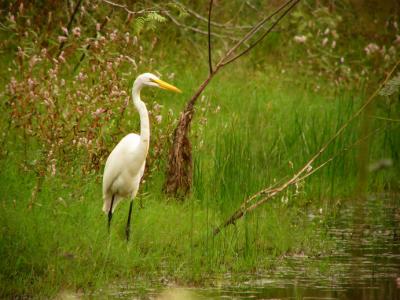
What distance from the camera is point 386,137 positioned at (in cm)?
852

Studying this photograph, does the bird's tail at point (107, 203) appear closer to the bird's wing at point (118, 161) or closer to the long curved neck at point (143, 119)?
the bird's wing at point (118, 161)

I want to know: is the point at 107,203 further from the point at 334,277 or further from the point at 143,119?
the point at 334,277

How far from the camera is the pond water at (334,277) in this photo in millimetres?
4898

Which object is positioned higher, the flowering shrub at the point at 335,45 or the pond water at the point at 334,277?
the flowering shrub at the point at 335,45

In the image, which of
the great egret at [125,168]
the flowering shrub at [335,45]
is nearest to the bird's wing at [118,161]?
the great egret at [125,168]

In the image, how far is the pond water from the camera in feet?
16.1

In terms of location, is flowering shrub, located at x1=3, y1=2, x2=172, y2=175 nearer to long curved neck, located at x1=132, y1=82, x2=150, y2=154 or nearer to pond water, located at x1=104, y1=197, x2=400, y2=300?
long curved neck, located at x1=132, y1=82, x2=150, y2=154

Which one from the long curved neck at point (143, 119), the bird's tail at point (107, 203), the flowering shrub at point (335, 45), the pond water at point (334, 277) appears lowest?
the pond water at point (334, 277)

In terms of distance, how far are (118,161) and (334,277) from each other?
1809 millimetres

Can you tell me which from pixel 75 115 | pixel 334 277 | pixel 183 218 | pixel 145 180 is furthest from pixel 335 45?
pixel 334 277

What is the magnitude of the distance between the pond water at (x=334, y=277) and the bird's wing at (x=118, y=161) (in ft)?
4.45

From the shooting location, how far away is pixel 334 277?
17.7ft

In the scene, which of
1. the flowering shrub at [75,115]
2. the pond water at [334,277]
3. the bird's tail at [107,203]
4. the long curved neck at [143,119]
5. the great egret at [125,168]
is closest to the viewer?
the pond water at [334,277]

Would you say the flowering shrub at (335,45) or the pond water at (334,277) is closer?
the pond water at (334,277)
